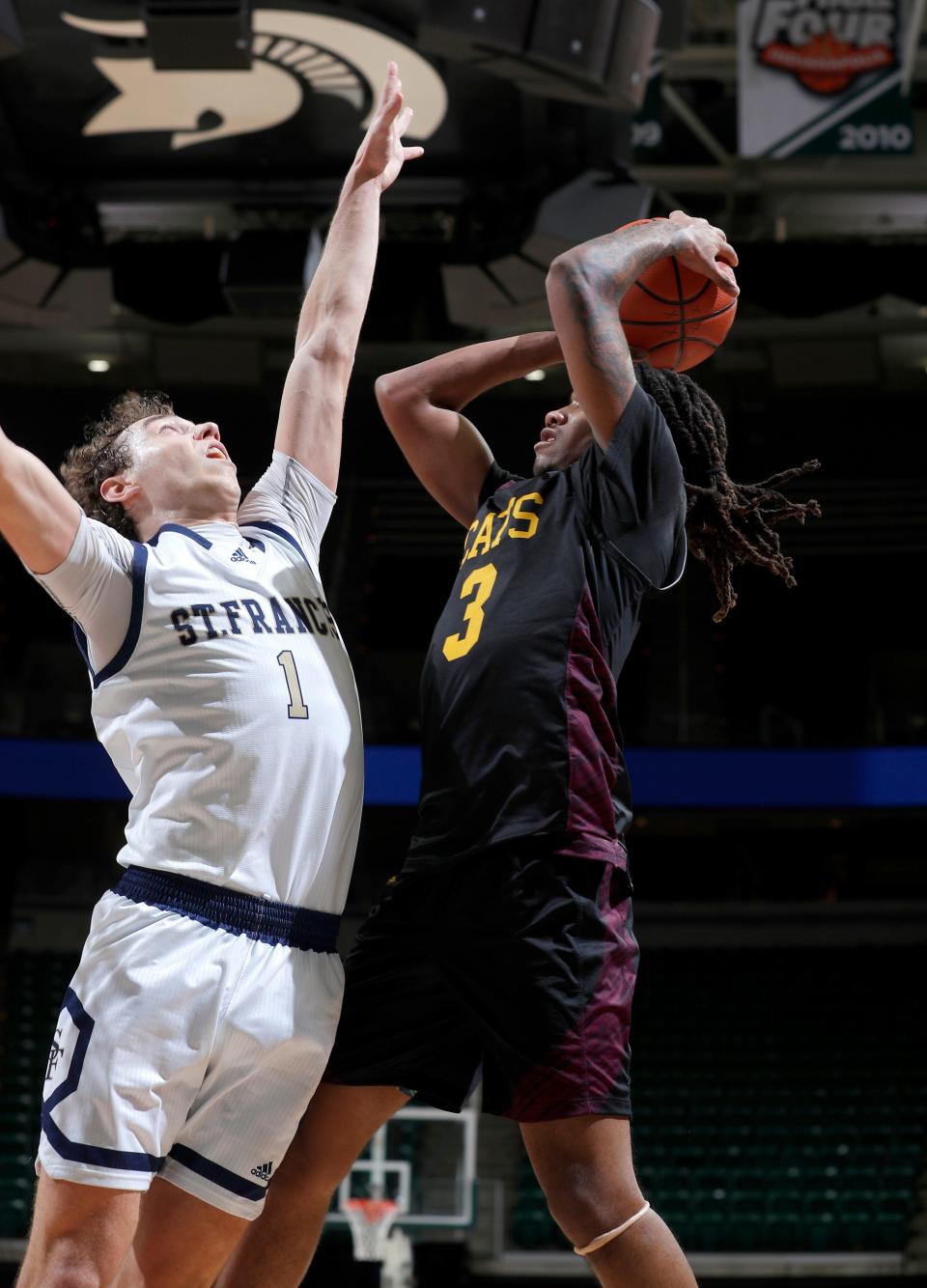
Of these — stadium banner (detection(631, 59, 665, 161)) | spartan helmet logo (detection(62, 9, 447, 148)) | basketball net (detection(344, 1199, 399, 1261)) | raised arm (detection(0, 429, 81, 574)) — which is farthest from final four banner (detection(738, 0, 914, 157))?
raised arm (detection(0, 429, 81, 574))

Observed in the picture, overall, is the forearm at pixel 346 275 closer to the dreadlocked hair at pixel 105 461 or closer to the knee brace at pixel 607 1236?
the dreadlocked hair at pixel 105 461

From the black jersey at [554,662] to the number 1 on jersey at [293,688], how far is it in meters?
0.28

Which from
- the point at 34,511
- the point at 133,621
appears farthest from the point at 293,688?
the point at 34,511

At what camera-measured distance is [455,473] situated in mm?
3297

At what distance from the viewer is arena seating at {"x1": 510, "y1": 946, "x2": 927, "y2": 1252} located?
10.9m

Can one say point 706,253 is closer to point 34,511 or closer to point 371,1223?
point 34,511

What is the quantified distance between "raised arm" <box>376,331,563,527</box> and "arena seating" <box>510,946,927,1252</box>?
29.3 feet

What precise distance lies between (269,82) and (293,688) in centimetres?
680

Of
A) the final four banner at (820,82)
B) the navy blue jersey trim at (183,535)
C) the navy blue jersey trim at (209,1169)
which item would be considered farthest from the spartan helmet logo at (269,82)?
the navy blue jersey trim at (209,1169)

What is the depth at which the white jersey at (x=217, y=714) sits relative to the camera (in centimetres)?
260

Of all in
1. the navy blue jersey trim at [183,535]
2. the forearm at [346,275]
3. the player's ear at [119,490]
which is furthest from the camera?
the forearm at [346,275]

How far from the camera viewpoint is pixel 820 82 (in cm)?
863

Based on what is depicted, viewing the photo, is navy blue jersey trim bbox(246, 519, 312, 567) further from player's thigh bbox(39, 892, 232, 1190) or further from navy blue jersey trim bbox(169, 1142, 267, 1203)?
navy blue jersey trim bbox(169, 1142, 267, 1203)

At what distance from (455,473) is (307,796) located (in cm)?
95
